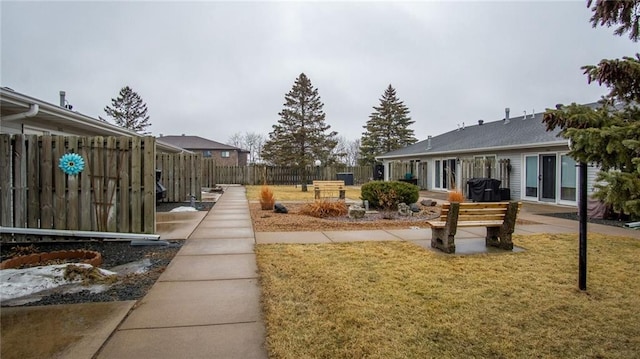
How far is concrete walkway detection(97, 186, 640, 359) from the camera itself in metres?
2.74

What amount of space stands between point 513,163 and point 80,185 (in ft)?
54.7

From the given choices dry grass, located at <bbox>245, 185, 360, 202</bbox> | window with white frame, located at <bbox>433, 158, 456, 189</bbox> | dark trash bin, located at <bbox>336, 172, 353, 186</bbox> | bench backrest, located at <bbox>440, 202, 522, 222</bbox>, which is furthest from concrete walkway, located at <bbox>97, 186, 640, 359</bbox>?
dark trash bin, located at <bbox>336, 172, 353, 186</bbox>

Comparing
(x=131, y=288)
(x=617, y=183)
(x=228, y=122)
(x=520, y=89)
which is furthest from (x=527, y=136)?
(x=228, y=122)

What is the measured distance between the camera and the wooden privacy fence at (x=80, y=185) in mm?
6234

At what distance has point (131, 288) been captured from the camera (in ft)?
13.5

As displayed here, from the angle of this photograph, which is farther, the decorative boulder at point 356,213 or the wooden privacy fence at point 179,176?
the wooden privacy fence at point 179,176

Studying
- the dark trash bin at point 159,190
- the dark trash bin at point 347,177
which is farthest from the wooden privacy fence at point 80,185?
the dark trash bin at point 347,177

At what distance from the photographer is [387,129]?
43.1 meters

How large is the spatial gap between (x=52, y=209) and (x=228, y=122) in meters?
48.3

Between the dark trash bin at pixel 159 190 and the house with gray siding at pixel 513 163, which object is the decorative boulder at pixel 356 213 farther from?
the dark trash bin at pixel 159 190

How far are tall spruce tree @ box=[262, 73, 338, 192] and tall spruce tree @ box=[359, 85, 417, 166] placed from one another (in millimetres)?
13854

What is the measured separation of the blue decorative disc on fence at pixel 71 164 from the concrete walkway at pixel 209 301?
2336 millimetres

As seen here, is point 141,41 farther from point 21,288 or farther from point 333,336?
point 333,336

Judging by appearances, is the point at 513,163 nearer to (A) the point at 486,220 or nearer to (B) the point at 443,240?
(A) the point at 486,220
